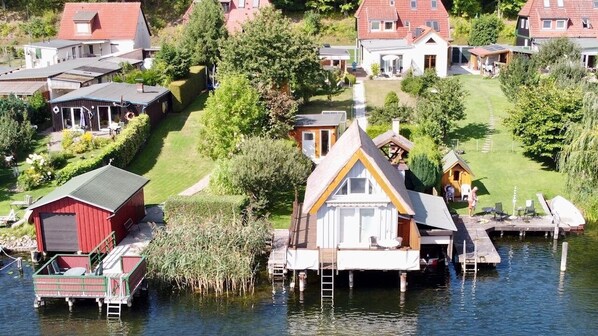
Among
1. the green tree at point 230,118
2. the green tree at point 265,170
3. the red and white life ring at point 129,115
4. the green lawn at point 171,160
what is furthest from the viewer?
the red and white life ring at point 129,115

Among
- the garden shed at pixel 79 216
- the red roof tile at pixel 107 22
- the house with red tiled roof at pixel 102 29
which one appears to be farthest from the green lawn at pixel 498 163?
the red roof tile at pixel 107 22

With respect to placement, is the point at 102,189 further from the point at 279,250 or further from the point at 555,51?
the point at 555,51

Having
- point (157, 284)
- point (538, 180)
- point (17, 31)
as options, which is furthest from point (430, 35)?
point (17, 31)

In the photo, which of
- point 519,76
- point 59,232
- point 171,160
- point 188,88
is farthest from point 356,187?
point 188,88

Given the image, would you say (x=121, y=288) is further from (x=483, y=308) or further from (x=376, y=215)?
(x=483, y=308)

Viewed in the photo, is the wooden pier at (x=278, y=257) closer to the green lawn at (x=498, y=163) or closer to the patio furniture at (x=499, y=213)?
the green lawn at (x=498, y=163)

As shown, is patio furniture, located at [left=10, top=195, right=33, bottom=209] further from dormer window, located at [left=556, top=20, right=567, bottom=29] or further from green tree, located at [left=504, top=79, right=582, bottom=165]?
dormer window, located at [left=556, top=20, right=567, bottom=29]

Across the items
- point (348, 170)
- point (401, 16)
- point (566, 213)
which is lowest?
point (566, 213)
